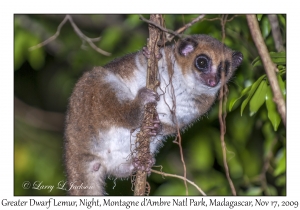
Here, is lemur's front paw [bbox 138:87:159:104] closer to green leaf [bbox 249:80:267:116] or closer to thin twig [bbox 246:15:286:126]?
green leaf [bbox 249:80:267:116]

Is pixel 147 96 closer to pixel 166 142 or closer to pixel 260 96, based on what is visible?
pixel 260 96

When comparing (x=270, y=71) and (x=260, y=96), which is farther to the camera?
(x=260, y=96)

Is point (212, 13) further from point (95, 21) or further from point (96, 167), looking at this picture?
point (95, 21)

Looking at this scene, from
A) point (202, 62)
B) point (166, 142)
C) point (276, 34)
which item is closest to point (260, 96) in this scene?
point (202, 62)

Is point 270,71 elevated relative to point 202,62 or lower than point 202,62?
lower

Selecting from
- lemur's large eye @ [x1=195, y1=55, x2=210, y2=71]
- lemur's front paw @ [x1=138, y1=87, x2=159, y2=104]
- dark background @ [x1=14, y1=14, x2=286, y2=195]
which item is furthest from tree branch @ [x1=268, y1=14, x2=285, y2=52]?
lemur's front paw @ [x1=138, y1=87, x2=159, y2=104]
